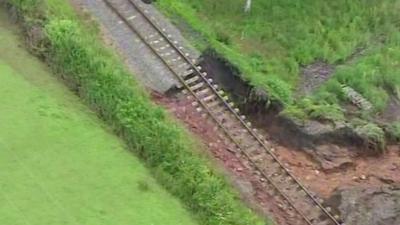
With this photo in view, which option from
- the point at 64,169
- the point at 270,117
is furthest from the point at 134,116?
the point at 270,117

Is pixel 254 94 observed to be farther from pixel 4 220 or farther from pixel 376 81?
pixel 4 220

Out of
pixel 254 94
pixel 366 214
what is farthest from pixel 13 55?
pixel 366 214

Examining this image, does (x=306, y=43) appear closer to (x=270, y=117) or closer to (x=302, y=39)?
(x=302, y=39)

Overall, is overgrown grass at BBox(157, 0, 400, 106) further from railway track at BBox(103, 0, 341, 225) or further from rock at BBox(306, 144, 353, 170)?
rock at BBox(306, 144, 353, 170)

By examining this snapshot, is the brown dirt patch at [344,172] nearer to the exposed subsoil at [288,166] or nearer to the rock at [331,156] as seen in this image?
the exposed subsoil at [288,166]

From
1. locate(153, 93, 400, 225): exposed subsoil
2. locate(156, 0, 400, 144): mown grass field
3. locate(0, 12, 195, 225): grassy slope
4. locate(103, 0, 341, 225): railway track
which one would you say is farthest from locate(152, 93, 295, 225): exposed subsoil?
locate(156, 0, 400, 144): mown grass field

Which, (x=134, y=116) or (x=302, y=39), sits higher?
(x=134, y=116)
